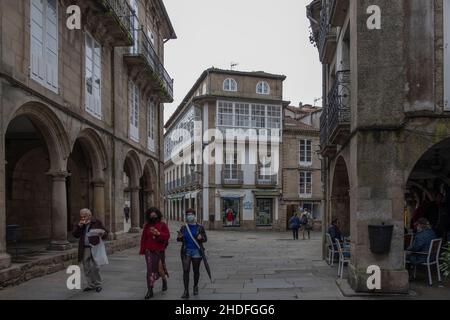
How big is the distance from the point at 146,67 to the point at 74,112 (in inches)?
296

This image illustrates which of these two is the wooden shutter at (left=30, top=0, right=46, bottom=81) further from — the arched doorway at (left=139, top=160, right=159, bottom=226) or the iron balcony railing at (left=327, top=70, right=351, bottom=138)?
the arched doorway at (left=139, top=160, right=159, bottom=226)

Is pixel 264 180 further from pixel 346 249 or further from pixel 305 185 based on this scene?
pixel 346 249

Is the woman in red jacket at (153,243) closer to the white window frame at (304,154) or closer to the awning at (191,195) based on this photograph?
the awning at (191,195)

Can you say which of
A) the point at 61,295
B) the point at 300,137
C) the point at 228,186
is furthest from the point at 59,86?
the point at 300,137

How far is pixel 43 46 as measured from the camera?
456 inches

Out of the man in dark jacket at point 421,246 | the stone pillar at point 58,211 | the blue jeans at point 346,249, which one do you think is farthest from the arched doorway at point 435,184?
the stone pillar at point 58,211

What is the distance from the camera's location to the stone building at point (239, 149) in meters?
38.5

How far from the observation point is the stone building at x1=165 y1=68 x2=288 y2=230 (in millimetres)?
38500

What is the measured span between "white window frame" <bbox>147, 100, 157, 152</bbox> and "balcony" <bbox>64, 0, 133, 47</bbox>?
253 inches

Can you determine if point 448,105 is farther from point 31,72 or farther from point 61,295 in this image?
point 31,72

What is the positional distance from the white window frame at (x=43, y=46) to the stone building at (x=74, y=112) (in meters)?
0.02

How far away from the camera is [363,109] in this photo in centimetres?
906

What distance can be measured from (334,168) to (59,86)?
749 centimetres

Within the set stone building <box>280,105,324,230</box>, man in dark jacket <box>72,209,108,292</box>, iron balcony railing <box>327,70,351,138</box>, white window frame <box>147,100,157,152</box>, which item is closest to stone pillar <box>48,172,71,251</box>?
man in dark jacket <box>72,209,108,292</box>
